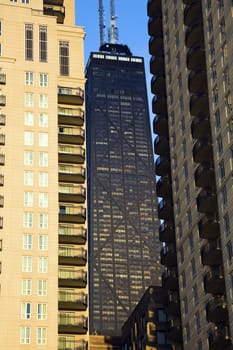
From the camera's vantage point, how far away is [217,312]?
9712 centimetres

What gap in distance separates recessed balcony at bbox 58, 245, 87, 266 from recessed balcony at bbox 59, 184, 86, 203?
21.9ft

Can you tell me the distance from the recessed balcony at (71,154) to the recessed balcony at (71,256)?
41.6 ft

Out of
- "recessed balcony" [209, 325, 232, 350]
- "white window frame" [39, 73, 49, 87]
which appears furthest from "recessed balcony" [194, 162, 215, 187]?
"white window frame" [39, 73, 49, 87]

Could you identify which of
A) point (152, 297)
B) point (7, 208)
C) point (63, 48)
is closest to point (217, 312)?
point (7, 208)

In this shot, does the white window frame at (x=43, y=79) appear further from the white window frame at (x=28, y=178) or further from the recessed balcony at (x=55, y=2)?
A: the recessed balcony at (x=55, y=2)

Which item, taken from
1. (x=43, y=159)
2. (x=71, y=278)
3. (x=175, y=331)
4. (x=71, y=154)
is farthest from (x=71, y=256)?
(x=175, y=331)

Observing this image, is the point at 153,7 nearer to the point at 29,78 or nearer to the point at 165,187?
Result: the point at 29,78

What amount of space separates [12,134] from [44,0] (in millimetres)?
32970

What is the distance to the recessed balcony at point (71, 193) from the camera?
411ft

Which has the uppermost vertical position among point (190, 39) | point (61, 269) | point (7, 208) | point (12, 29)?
point (12, 29)

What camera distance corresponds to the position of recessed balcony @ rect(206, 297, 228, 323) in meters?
97.1

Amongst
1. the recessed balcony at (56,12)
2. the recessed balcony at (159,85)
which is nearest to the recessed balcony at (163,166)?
the recessed balcony at (159,85)

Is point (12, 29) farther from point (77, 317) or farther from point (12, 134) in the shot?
point (77, 317)

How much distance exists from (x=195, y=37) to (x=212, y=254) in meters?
29.7
